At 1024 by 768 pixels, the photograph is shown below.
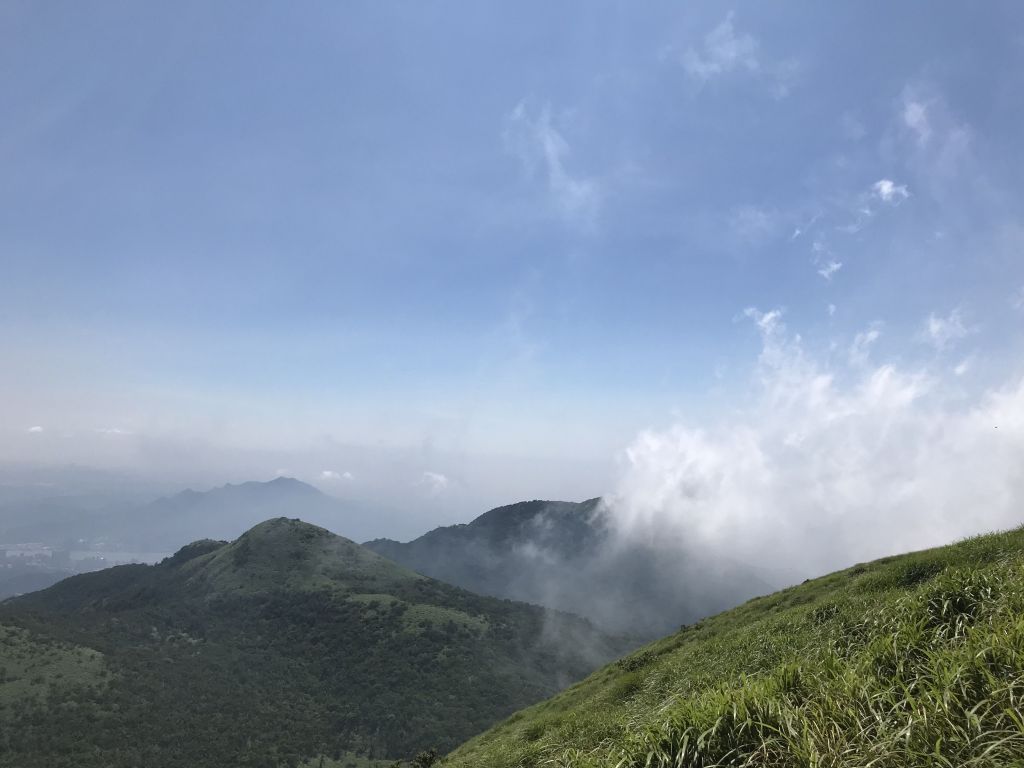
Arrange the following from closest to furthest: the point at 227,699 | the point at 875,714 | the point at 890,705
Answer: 1. the point at 875,714
2. the point at 890,705
3. the point at 227,699

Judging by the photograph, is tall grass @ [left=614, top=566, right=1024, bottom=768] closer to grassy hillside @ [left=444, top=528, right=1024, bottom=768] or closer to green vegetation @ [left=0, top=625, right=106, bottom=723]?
grassy hillside @ [left=444, top=528, right=1024, bottom=768]

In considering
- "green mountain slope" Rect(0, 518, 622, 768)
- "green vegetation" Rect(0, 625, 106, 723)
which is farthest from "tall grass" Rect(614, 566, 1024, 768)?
"green vegetation" Rect(0, 625, 106, 723)

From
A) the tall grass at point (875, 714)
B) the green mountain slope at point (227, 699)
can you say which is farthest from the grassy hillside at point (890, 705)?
the green mountain slope at point (227, 699)

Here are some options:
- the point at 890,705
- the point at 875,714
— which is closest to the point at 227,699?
the point at 890,705

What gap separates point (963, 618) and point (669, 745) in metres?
7.09

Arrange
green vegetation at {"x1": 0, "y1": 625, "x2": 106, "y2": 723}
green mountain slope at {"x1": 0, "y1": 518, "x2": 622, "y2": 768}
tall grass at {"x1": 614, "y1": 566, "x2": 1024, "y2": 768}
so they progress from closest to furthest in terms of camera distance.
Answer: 1. tall grass at {"x1": 614, "y1": 566, "x2": 1024, "y2": 768}
2. green mountain slope at {"x1": 0, "y1": 518, "x2": 622, "y2": 768}
3. green vegetation at {"x1": 0, "y1": 625, "x2": 106, "y2": 723}

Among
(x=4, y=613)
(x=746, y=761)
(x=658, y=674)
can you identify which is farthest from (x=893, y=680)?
(x=4, y=613)

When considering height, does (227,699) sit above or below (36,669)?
below

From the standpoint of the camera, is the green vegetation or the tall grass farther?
the green vegetation

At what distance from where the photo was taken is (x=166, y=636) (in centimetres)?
19650

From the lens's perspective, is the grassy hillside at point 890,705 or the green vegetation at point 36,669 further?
the green vegetation at point 36,669

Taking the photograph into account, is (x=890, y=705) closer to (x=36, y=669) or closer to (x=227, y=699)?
(x=36, y=669)

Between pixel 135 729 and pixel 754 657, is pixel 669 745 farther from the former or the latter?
pixel 135 729

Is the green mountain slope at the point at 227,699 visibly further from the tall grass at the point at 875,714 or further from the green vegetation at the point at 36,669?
the tall grass at the point at 875,714
